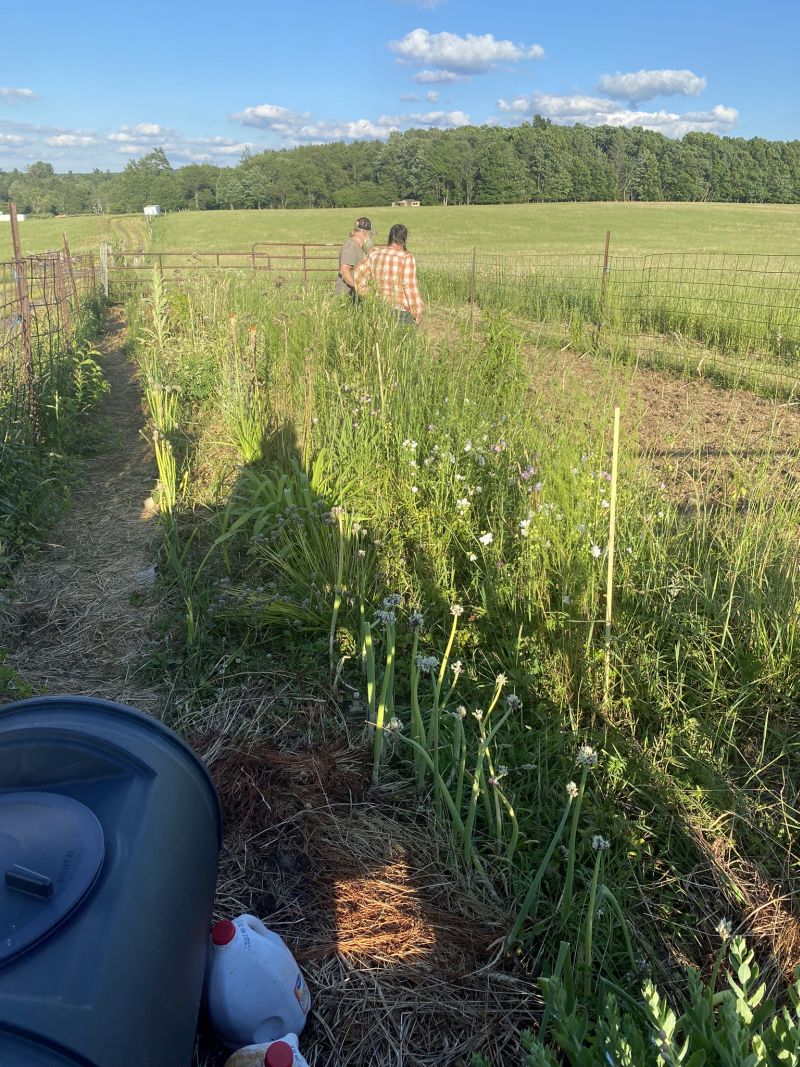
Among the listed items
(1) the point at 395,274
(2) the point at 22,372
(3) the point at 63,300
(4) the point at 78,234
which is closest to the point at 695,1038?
(2) the point at 22,372

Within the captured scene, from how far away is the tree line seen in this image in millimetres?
62250

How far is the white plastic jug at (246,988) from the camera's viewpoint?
1.55 m

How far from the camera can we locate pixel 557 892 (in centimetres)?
201

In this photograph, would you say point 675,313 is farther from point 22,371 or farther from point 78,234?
point 78,234

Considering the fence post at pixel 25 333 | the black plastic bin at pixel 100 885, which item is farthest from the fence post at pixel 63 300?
the black plastic bin at pixel 100 885

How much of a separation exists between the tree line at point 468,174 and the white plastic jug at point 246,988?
66706mm

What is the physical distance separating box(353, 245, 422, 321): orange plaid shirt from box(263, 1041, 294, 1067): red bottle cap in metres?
6.46

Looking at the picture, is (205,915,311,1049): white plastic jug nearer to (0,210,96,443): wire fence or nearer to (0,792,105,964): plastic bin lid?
(0,792,105,964): plastic bin lid

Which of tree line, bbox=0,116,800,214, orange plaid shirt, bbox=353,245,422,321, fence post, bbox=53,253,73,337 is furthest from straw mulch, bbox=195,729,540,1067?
tree line, bbox=0,116,800,214

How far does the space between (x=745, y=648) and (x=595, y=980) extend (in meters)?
1.33

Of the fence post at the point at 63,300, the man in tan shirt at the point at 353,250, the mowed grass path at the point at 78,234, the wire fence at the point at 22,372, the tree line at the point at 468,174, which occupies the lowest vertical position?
the wire fence at the point at 22,372

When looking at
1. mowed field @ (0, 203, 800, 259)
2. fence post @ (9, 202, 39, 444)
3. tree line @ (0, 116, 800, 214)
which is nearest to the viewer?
fence post @ (9, 202, 39, 444)

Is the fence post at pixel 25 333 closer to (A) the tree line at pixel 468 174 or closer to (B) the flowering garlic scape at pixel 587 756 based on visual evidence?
(B) the flowering garlic scape at pixel 587 756

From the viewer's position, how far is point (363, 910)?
1970mm
